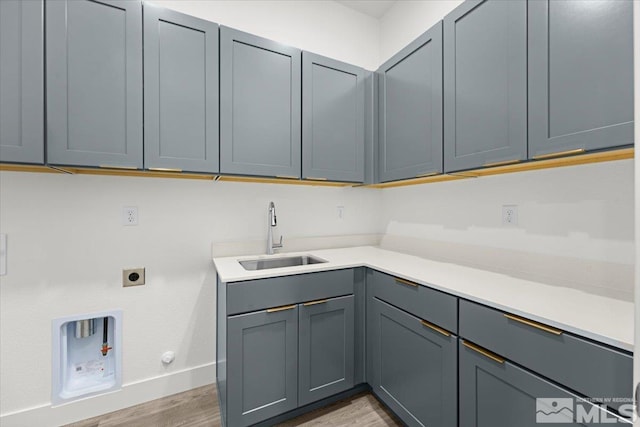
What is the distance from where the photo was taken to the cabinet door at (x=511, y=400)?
2.68 ft

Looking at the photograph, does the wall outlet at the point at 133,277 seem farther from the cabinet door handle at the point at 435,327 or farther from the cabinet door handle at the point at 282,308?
the cabinet door handle at the point at 435,327

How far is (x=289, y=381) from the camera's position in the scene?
4.96 ft

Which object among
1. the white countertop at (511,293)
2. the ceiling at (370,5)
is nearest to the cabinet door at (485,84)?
the white countertop at (511,293)

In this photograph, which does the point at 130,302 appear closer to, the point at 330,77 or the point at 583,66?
the point at 330,77

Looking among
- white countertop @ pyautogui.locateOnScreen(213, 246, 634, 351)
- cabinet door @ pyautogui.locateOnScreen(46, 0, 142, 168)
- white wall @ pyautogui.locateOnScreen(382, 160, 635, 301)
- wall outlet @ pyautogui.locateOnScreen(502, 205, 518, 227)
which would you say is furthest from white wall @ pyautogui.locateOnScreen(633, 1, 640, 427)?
cabinet door @ pyautogui.locateOnScreen(46, 0, 142, 168)

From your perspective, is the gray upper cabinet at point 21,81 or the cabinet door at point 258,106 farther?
the cabinet door at point 258,106

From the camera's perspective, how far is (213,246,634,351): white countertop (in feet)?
2.72

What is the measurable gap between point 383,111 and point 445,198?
75 centimetres

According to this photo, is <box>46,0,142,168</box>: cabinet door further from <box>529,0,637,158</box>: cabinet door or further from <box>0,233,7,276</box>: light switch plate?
<box>529,0,637,158</box>: cabinet door

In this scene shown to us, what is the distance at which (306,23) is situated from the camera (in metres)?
2.21

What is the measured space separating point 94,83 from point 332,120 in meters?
1.29

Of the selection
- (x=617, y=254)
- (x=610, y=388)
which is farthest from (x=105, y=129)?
(x=617, y=254)

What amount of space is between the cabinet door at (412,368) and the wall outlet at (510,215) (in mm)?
734

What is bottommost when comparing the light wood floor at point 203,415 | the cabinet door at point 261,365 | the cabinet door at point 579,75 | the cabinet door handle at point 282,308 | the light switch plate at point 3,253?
the light wood floor at point 203,415
